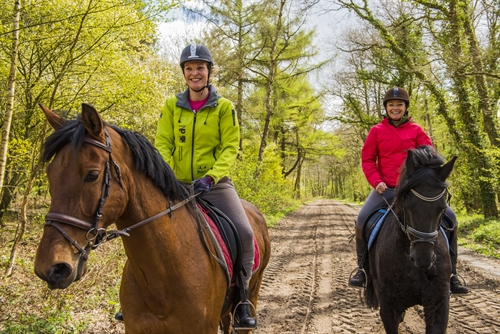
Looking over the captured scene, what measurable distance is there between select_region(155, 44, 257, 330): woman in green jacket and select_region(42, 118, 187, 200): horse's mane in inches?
22.2

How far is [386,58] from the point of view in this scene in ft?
66.4

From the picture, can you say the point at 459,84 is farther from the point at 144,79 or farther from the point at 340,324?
the point at 340,324

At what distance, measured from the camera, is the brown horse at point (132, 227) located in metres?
1.97

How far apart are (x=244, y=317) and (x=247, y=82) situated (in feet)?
57.9

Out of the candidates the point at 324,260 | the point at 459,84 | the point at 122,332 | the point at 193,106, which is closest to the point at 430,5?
the point at 459,84

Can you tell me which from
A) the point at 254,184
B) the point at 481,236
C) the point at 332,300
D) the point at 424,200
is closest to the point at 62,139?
the point at 424,200

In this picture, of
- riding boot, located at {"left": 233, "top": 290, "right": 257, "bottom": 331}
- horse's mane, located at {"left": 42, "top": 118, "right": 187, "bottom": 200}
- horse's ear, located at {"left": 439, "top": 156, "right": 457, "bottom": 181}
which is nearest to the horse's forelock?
horse's mane, located at {"left": 42, "top": 118, "right": 187, "bottom": 200}

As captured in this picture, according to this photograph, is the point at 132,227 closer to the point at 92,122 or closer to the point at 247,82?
the point at 92,122

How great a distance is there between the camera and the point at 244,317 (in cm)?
353

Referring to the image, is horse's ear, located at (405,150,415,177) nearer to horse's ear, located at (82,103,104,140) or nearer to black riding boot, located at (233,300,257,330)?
black riding boot, located at (233,300,257,330)

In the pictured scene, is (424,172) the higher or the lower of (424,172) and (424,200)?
the higher

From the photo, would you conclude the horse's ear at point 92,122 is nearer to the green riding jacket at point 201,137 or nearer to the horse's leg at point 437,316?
the green riding jacket at point 201,137

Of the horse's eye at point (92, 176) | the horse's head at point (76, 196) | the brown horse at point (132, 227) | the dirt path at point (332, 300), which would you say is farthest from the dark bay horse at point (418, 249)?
the horse's eye at point (92, 176)

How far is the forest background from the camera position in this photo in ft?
25.3
